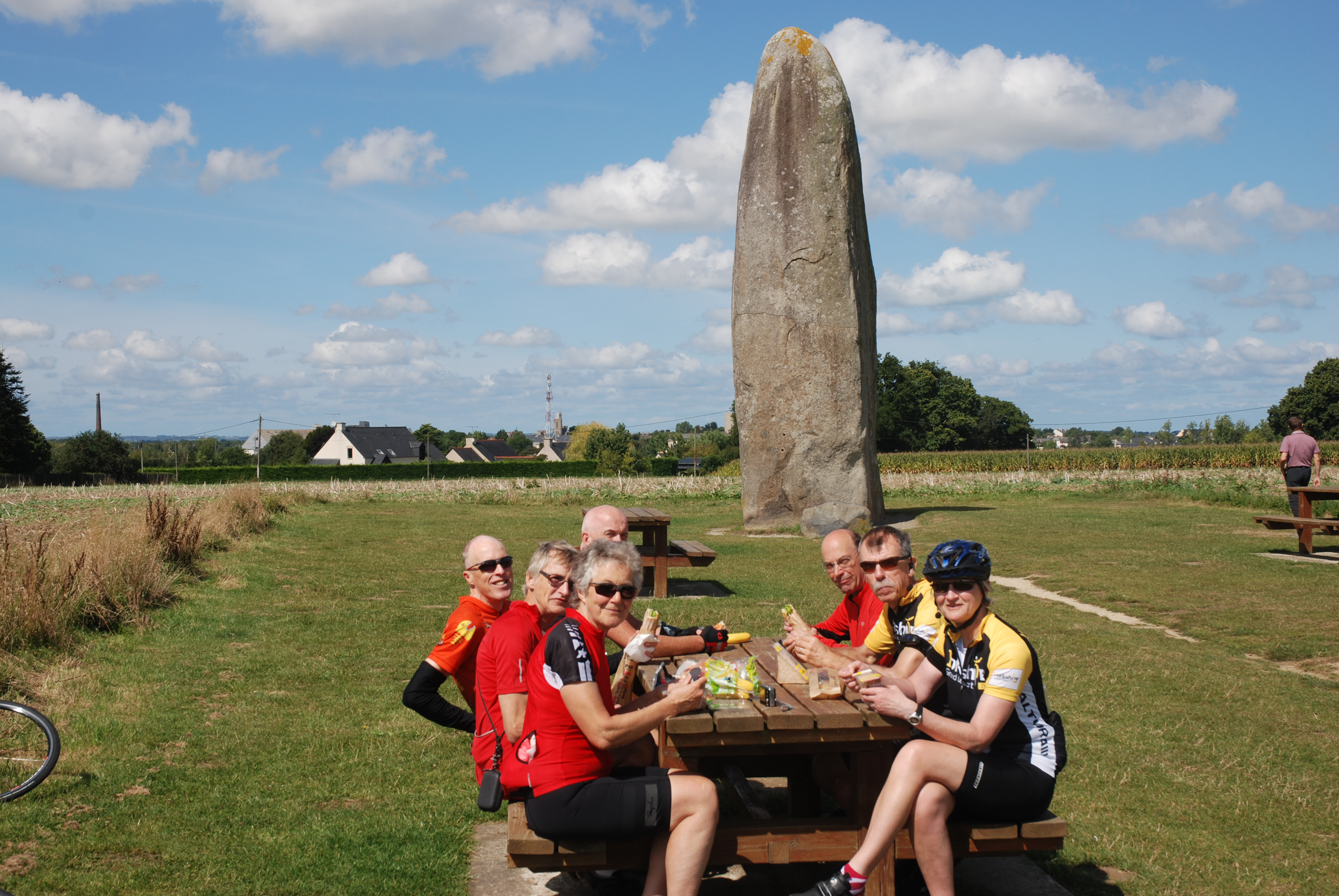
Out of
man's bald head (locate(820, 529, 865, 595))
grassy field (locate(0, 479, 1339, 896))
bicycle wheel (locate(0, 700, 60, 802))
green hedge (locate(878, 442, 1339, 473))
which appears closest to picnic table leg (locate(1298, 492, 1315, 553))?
grassy field (locate(0, 479, 1339, 896))

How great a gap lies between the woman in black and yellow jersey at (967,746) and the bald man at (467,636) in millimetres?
1750

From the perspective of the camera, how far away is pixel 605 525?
5.01 m

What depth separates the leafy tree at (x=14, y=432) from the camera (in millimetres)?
49281

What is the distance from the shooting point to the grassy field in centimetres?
431

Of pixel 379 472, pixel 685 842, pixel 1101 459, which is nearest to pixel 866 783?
pixel 685 842

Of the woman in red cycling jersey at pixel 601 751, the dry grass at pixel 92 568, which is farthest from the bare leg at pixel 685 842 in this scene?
the dry grass at pixel 92 568

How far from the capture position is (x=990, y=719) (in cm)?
345

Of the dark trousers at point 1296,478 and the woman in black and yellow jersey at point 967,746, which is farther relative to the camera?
the dark trousers at point 1296,478

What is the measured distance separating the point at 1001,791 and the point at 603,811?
54.4 inches

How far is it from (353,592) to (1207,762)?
8657 millimetres

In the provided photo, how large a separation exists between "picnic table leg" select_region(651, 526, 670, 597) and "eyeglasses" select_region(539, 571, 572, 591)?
21.7ft

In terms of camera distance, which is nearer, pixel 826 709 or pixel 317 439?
pixel 826 709

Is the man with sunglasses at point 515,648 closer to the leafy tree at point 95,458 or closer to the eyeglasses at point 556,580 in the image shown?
the eyeglasses at point 556,580

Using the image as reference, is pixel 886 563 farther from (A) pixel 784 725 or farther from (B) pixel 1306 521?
(B) pixel 1306 521
